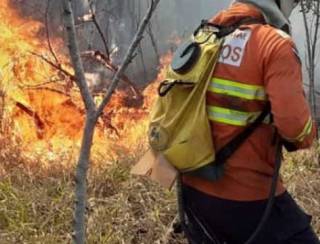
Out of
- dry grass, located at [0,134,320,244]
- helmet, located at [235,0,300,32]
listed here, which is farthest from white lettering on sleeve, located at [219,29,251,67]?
dry grass, located at [0,134,320,244]

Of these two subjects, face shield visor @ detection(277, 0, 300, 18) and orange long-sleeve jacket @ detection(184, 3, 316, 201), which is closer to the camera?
orange long-sleeve jacket @ detection(184, 3, 316, 201)

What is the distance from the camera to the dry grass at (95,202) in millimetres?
4430

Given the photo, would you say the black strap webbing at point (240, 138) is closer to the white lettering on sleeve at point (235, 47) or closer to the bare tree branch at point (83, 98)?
the white lettering on sleeve at point (235, 47)

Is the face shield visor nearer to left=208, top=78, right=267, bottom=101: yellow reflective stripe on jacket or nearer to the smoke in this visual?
left=208, top=78, right=267, bottom=101: yellow reflective stripe on jacket

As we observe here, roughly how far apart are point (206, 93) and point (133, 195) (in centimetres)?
224

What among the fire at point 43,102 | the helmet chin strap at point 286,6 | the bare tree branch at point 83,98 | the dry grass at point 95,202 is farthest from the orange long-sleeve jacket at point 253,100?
the fire at point 43,102

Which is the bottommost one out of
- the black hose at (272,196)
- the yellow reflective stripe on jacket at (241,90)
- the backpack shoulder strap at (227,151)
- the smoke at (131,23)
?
the smoke at (131,23)

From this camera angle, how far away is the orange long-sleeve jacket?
2.64 metres

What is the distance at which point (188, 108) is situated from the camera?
112 inches

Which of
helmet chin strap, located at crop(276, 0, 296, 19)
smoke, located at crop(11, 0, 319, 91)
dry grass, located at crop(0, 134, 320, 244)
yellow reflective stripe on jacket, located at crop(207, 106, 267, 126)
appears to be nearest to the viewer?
yellow reflective stripe on jacket, located at crop(207, 106, 267, 126)

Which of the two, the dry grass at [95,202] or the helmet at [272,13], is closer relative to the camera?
the helmet at [272,13]

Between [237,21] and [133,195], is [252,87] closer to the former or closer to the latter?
[237,21]

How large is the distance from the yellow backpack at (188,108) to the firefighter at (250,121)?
0.15ft

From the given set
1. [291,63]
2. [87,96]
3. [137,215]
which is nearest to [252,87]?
[291,63]
